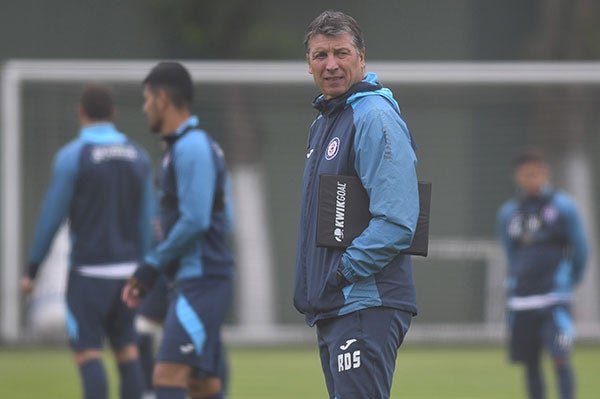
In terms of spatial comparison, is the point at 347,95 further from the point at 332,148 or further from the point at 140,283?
the point at 140,283

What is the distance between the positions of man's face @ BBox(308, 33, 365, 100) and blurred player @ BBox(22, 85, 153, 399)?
128 inches

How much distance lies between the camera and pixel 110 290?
26.4ft

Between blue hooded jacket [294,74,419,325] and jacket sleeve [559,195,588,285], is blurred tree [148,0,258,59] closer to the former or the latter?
jacket sleeve [559,195,588,285]

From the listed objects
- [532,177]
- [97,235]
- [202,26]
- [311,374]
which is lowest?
[311,374]

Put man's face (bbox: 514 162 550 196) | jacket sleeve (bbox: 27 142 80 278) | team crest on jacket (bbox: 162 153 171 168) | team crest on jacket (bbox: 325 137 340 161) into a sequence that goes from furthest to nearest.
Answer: man's face (bbox: 514 162 550 196)
jacket sleeve (bbox: 27 142 80 278)
team crest on jacket (bbox: 162 153 171 168)
team crest on jacket (bbox: 325 137 340 161)

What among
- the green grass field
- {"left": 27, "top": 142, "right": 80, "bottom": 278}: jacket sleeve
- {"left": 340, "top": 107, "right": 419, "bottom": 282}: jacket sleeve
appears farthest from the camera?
the green grass field

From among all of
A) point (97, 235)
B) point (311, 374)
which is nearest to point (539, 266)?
point (311, 374)

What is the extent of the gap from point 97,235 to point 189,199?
4.54 feet

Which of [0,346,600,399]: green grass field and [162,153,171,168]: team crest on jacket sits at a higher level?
[162,153,171,168]: team crest on jacket

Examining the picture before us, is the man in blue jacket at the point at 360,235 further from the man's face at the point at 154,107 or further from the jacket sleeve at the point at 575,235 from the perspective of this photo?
the jacket sleeve at the point at 575,235

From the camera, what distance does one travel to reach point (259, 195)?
642 inches

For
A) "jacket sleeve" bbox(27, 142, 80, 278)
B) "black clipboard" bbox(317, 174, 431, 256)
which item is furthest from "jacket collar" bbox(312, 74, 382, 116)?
"jacket sleeve" bbox(27, 142, 80, 278)

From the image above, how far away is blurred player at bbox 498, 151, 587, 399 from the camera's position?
10188 millimetres

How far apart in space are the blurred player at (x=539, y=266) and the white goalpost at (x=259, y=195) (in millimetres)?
4509
